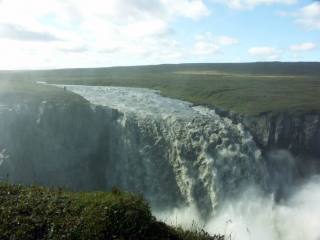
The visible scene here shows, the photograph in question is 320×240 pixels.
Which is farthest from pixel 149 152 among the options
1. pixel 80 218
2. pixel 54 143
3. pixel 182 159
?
pixel 80 218

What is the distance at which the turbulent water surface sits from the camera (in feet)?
141

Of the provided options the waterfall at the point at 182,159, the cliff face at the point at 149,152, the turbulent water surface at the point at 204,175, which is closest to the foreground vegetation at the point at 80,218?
the turbulent water surface at the point at 204,175

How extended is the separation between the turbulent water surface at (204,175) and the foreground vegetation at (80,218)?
97.5 feet

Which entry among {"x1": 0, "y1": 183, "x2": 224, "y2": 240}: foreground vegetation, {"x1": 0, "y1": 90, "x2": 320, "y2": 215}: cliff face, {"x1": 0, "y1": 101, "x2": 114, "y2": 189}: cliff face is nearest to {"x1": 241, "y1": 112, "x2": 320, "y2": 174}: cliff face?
{"x1": 0, "y1": 90, "x2": 320, "y2": 215}: cliff face

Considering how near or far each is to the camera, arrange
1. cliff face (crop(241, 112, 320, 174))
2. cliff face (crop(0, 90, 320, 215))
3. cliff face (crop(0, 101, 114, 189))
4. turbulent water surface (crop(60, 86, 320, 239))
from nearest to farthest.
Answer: turbulent water surface (crop(60, 86, 320, 239)), cliff face (crop(0, 101, 114, 189)), cliff face (crop(0, 90, 320, 215)), cliff face (crop(241, 112, 320, 174))

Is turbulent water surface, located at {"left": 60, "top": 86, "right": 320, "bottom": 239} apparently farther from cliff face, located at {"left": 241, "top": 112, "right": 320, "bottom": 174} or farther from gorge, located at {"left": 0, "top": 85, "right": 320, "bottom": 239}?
cliff face, located at {"left": 241, "top": 112, "right": 320, "bottom": 174}

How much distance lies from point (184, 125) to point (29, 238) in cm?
4073

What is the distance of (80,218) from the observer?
1033 centimetres

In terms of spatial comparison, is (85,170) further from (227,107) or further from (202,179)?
(227,107)

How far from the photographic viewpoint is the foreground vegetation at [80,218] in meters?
10.1

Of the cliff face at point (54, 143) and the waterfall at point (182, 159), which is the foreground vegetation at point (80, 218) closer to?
the cliff face at point (54, 143)

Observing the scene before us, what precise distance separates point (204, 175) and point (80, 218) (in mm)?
35702

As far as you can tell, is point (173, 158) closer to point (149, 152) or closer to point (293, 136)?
point (149, 152)

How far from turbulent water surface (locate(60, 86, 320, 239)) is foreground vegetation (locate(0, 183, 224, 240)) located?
97.5ft
